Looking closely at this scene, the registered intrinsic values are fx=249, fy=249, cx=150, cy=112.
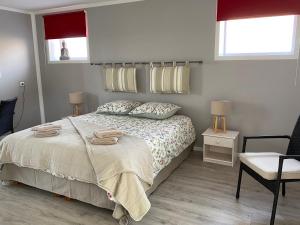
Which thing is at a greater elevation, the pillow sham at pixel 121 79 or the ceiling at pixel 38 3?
the ceiling at pixel 38 3

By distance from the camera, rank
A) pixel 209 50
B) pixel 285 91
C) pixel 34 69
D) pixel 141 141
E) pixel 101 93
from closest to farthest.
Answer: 1. pixel 141 141
2. pixel 285 91
3. pixel 209 50
4. pixel 101 93
5. pixel 34 69

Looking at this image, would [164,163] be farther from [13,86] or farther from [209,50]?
[13,86]

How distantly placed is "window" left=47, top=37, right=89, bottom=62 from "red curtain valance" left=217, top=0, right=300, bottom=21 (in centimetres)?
246

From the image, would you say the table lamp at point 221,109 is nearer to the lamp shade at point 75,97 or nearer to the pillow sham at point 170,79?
the pillow sham at point 170,79

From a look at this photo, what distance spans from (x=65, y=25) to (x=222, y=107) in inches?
126

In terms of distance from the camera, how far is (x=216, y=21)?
3393 mm

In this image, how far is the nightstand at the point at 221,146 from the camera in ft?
10.6

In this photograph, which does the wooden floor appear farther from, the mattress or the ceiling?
the ceiling

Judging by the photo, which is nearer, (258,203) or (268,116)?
(258,203)

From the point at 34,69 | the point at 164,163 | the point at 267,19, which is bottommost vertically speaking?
the point at 164,163

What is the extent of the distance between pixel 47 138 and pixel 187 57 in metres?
2.23

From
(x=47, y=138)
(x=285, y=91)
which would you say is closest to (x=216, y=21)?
(x=285, y=91)

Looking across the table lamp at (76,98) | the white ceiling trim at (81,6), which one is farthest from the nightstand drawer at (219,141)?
the white ceiling trim at (81,6)

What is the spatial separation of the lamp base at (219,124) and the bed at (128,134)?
0.35 metres
